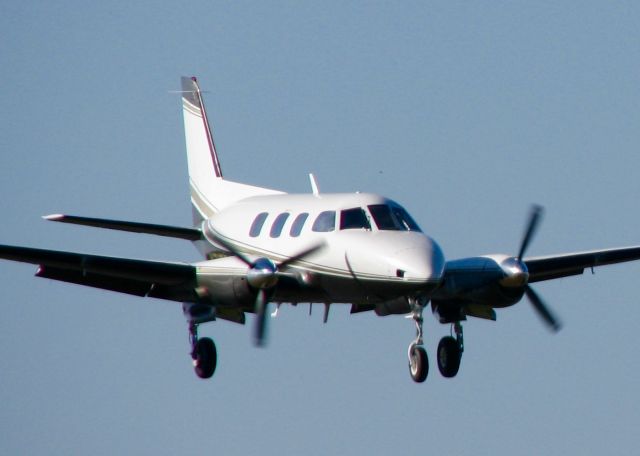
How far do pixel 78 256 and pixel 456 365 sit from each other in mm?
8508

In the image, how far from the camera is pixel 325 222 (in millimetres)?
31578

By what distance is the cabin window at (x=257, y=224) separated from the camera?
110 feet

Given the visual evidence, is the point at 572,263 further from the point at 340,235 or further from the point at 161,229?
the point at 161,229

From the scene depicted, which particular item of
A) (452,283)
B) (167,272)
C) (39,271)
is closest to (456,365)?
(452,283)

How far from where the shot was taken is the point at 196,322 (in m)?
33.3

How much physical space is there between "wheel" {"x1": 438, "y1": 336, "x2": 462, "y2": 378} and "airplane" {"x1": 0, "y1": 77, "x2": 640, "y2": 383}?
0.02 metres

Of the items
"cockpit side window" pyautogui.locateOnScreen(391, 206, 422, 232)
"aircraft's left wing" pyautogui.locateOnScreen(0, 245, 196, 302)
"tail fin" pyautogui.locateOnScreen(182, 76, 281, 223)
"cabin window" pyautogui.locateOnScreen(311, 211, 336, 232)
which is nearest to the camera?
"aircraft's left wing" pyautogui.locateOnScreen(0, 245, 196, 302)

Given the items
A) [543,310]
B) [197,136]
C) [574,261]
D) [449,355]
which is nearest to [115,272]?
[449,355]

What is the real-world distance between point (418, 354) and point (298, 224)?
390 cm

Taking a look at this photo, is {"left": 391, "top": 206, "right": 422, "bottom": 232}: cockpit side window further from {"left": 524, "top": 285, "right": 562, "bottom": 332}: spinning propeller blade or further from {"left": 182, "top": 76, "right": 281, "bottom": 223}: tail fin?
{"left": 182, "top": 76, "right": 281, "bottom": 223}: tail fin

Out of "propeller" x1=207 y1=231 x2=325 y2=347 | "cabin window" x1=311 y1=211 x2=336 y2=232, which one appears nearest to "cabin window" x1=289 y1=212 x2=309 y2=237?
"cabin window" x1=311 y1=211 x2=336 y2=232

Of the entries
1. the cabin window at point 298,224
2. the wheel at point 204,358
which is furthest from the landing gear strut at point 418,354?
the wheel at point 204,358

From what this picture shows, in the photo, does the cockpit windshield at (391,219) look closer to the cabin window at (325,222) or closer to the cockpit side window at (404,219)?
the cockpit side window at (404,219)

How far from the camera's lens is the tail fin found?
124 ft
